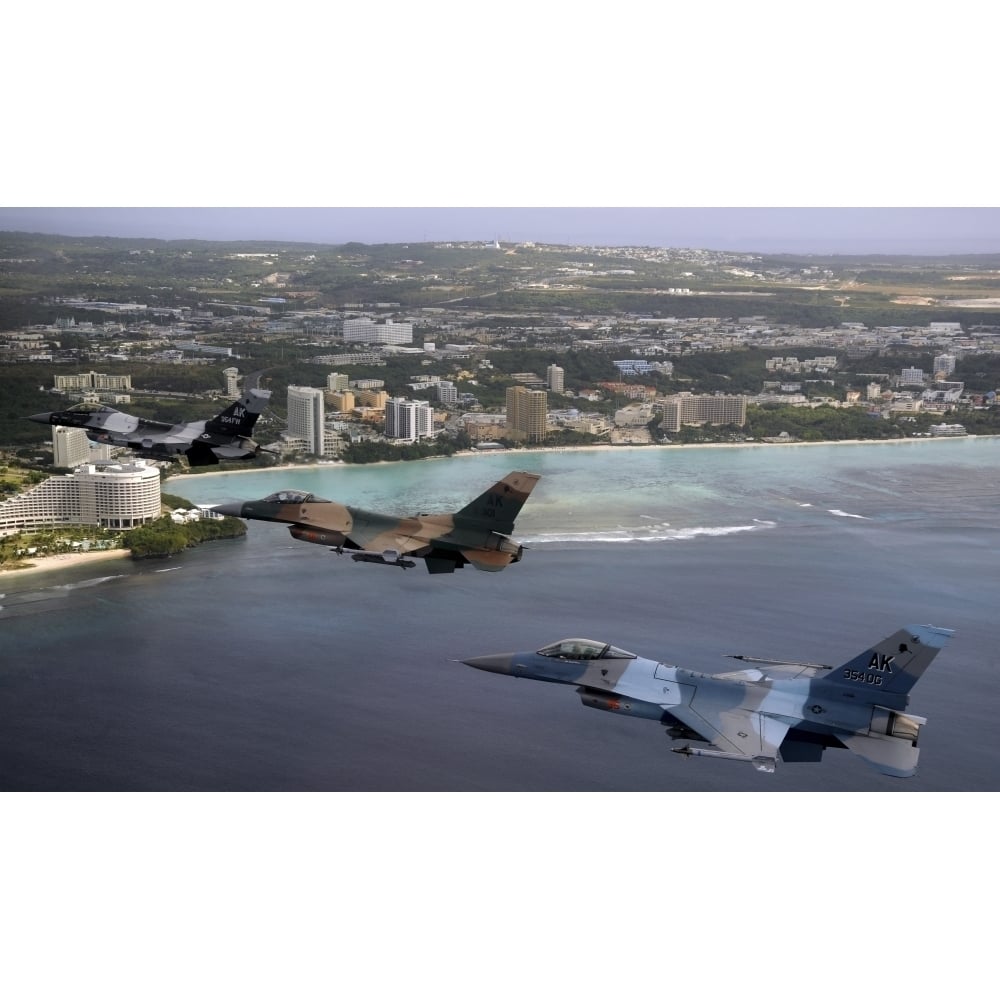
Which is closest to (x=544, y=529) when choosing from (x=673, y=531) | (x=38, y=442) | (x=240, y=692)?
(x=673, y=531)

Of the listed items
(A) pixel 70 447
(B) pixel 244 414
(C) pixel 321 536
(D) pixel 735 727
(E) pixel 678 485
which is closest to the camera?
(D) pixel 735 727

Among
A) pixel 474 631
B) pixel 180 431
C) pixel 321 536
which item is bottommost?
pixel 474 631

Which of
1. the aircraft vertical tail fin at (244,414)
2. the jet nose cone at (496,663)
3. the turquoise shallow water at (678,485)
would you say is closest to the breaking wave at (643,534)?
the turquoise shallow water at (678,485)

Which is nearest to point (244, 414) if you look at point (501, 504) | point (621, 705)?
point (501, 504)

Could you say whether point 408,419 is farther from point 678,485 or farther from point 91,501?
point 91,501

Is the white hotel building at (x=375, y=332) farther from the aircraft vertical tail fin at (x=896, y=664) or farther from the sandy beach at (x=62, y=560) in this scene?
the aircraft vertical tail fin at (x=896, y=664)

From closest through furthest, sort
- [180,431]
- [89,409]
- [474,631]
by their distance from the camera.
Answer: [180,431] → [89,409] → [474,631]

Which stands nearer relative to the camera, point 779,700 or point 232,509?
point 779,700
